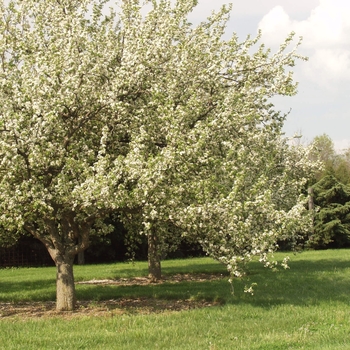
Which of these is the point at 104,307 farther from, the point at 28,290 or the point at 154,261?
the point at 154,261

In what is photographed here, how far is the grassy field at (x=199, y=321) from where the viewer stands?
10.1 m

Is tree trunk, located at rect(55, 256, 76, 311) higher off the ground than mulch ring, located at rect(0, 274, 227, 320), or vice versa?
tree trunk, located at rect(55, 256, 76, 311)

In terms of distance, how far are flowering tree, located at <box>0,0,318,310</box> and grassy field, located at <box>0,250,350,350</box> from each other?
58.8 inches

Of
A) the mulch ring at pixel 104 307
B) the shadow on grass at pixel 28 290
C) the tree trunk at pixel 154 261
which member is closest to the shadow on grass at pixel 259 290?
the mulch ring at pixel 104 307

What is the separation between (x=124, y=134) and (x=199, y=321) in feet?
17.0

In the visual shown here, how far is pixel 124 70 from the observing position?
41.2 ft

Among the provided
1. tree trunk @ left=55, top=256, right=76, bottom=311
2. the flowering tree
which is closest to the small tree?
the flowering tree

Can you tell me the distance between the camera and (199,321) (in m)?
11.8

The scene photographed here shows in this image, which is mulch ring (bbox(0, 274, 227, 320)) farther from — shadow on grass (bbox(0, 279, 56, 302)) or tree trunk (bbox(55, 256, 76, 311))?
shadow on grass (bbox(0, 279, 56, 302))

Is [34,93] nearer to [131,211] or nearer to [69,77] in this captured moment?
[69,77]

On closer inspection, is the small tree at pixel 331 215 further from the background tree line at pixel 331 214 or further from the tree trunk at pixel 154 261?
the tree trunk at pixel 154 261

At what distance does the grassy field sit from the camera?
1014 centimetres

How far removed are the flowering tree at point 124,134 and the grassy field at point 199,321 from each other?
1494 millimetres

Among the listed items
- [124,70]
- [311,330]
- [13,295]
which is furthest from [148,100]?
[13,295]
